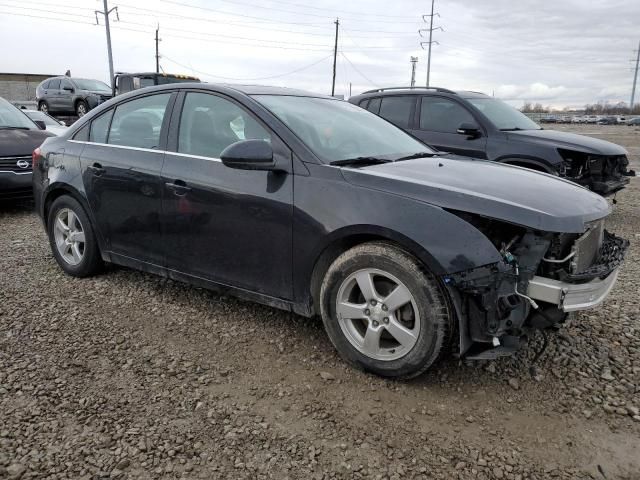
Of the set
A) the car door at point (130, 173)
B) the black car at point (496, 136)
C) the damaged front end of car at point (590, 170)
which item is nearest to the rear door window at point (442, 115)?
the black car at point (496, 136)

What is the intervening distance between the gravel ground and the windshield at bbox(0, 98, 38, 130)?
5.24 metres

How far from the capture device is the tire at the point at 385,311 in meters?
2.70

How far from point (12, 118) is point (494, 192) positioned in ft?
26.3

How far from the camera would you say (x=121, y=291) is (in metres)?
4.26

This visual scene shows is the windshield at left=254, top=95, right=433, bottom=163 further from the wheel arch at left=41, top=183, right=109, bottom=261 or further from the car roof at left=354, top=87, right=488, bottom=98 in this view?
the car roof at left=354, top=87, right=488, bottom=98

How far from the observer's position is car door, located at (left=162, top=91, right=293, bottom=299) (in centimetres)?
321

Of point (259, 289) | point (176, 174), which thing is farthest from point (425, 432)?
point (176, 174)

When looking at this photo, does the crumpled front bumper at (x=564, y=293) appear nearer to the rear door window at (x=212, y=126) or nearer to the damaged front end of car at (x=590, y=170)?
the rear door window at (x=212, y=126)

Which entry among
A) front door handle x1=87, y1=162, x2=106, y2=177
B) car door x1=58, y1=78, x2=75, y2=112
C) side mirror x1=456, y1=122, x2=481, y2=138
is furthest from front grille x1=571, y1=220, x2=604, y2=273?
car door x1=58, y1=78, x2=75, y2=112

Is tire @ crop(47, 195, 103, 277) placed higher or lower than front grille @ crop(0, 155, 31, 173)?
lower

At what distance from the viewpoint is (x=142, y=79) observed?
49.8 feet

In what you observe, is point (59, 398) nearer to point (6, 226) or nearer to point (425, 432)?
point (425, 432)

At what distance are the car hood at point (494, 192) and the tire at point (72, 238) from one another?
252 cm

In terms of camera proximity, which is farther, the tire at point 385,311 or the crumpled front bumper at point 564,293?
the tire at point 385,311
